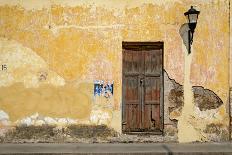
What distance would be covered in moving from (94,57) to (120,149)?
2.22 meters

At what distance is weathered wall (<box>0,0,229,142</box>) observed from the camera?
955cm

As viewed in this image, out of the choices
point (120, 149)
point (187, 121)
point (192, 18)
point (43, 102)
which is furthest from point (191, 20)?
point (43, 102)

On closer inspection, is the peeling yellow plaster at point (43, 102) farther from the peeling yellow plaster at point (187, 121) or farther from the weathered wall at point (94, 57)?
the peeling yellow plaster at point (187, 121)

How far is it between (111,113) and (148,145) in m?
1.11

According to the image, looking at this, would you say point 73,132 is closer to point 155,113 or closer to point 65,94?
point 65,94

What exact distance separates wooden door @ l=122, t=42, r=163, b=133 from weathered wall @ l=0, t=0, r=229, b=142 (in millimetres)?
284

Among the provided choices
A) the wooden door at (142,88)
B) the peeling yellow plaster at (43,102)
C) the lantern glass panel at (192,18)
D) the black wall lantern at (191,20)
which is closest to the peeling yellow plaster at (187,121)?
the black wall lantern at (191,20)

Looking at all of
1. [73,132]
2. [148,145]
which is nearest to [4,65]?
[73,132]

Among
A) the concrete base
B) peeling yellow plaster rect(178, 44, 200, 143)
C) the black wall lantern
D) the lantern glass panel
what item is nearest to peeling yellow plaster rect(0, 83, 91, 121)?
the concrete base

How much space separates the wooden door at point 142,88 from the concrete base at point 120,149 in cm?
65

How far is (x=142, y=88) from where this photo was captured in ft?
32.3

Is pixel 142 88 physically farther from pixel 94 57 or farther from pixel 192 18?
Answer: pixel 192 18

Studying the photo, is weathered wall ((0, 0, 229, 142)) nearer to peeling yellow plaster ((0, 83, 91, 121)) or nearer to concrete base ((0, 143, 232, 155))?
peeling yellow plaster ((0, 83, 91, 121))

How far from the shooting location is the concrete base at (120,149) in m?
8.29
